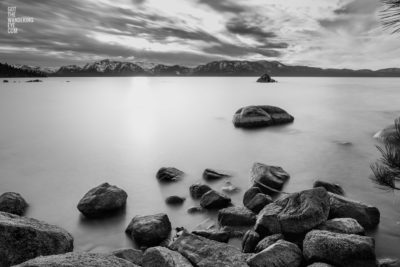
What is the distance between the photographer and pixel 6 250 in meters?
5.96

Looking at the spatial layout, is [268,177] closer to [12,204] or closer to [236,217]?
[236,217]

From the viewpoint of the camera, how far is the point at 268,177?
1344 cm

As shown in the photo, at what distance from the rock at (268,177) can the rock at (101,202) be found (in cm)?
559

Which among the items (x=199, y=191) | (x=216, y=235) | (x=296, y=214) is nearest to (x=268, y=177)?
(x=199, y=191)

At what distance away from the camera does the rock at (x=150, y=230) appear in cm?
900

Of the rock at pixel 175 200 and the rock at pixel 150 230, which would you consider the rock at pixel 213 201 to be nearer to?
the rock at pixel 175 200

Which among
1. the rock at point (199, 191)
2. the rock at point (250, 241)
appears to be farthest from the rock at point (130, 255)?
the rock at point (199, 191)

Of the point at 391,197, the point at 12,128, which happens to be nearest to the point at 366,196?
the point at 391,197

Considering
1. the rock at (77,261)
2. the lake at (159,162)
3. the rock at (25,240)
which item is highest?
the rock at (77,261)

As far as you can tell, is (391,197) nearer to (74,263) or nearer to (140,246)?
(140,246)

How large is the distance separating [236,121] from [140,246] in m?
22.7

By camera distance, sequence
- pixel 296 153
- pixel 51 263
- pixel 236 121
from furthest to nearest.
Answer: pixel 236 121 → pixel 296 153 → pixel 51 263

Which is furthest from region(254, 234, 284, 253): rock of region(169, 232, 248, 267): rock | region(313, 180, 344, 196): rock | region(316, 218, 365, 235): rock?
region(313, 180, 344, 196): rock

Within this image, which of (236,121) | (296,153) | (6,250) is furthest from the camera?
(236,121)
